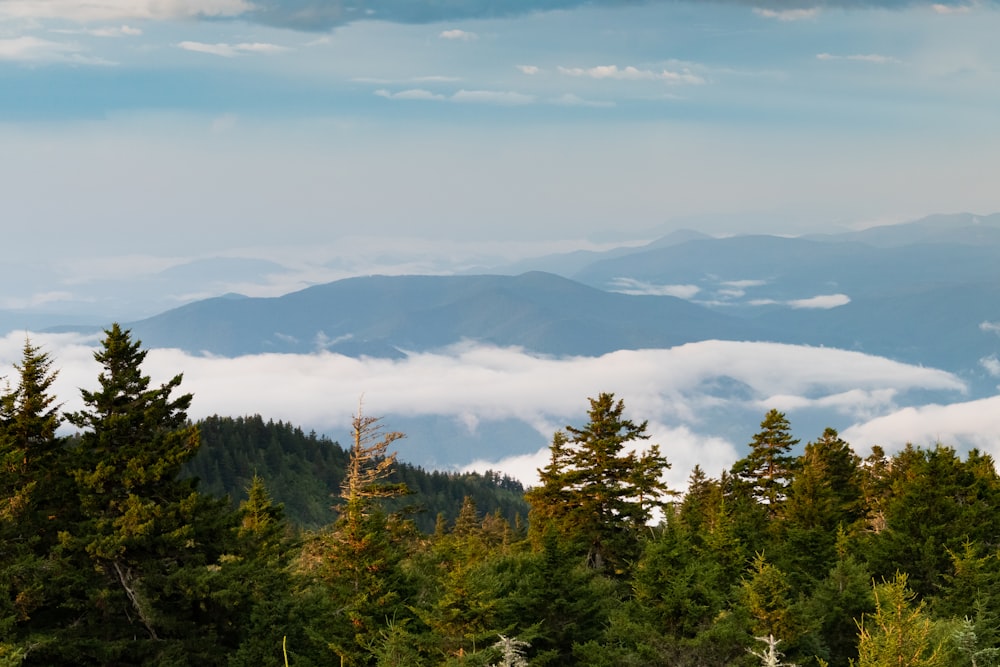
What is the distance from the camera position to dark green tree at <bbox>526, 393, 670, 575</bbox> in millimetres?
46688

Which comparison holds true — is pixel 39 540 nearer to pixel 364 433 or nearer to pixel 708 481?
pixel 364 433

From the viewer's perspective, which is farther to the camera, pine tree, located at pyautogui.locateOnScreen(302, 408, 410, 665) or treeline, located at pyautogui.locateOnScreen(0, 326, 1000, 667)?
pine tree, located at pyautogui.locateOnScreen(302, 408, 410, 665)

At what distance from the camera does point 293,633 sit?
3369cm

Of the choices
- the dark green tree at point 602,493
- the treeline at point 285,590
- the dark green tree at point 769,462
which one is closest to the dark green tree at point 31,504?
the treeline at point 285,590

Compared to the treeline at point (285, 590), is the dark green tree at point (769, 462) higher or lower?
higher

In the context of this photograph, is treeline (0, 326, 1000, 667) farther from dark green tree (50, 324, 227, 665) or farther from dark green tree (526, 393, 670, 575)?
dark green tree (526, 393, 670, 575)

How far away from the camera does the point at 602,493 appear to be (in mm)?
46500

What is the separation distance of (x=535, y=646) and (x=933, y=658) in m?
15.5

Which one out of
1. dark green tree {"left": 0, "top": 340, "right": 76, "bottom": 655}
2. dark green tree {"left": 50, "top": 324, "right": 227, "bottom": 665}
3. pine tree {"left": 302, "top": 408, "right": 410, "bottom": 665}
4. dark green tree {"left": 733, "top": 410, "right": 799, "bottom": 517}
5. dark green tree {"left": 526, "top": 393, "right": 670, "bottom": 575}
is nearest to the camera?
dark green tree {"left": 0, "top": 340, "right": 76, "bottom": 655}

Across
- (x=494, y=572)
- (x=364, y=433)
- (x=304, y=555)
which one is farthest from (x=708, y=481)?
(x=494, y=572)

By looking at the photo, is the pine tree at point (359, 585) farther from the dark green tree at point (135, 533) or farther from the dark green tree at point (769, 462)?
the dark green tree at point (769, 462)

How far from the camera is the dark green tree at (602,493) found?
153 feet

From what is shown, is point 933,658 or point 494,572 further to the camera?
point 494,572

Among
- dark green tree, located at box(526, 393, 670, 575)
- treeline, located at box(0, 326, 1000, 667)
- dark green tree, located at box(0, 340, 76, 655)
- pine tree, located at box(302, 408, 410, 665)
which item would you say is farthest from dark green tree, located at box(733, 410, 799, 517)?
dark green tree, located at box(0, 340, 76, 655)
